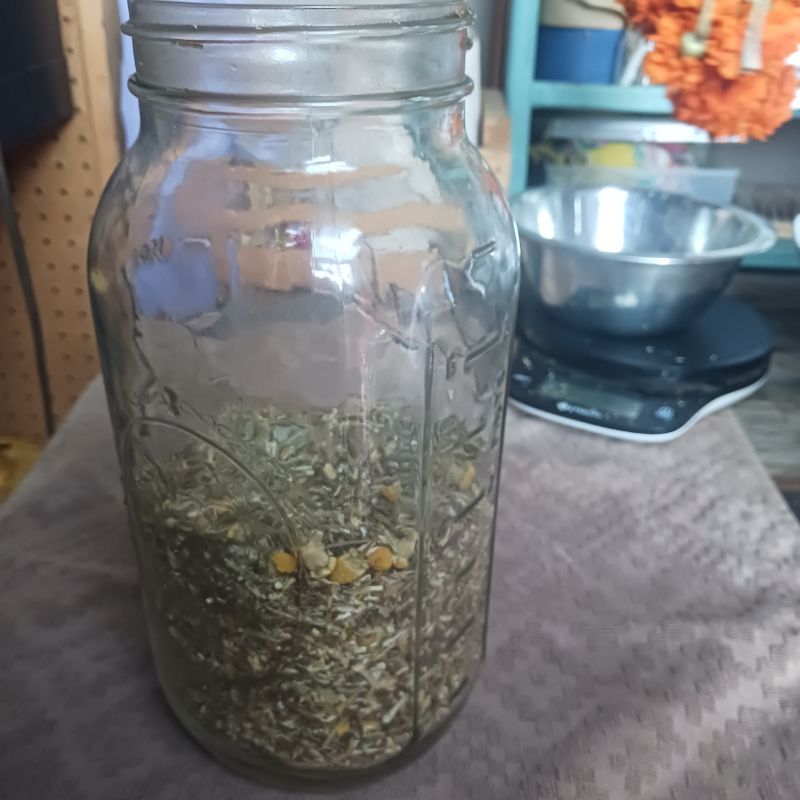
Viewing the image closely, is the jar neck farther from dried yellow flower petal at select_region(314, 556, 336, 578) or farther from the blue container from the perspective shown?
the blue container

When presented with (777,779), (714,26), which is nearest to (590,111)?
(714,26)

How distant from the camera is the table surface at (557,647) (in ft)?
1.41

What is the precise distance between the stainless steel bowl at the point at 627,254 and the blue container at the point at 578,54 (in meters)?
0.16

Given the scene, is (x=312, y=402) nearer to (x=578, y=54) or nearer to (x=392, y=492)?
(x=392, y=492)

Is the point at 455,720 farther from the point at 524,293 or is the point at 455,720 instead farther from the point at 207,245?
the point at 524,293

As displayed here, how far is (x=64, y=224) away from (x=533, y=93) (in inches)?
20.8

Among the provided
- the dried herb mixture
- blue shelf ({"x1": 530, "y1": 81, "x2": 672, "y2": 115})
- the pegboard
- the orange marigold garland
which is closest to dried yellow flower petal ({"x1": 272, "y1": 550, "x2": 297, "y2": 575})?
the dried herb mixture

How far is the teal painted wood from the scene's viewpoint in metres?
0.92

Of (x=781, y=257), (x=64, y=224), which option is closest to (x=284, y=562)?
(x=64, y=224)

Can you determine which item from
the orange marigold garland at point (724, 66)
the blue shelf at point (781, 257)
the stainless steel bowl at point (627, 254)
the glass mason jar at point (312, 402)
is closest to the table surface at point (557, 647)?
the glass mason jar at point (312, 402)

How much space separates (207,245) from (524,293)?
50cm

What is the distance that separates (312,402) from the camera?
0.44 m

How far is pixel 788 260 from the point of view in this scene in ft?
3.27

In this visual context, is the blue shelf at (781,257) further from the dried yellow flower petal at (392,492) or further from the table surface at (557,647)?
the dried yellow flower petal at (392,492)
